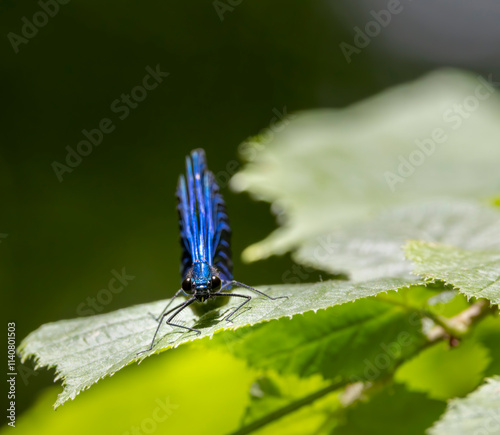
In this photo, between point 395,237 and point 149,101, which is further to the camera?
point 149,101

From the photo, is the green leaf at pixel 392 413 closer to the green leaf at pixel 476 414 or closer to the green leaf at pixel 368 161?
the green leaf at pixel 476 414

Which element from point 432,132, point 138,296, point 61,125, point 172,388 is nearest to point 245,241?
point 138,296

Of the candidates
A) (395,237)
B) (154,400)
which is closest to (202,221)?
(395,237)

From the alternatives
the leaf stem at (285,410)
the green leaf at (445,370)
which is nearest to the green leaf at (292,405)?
the leaf stem at (285,410)

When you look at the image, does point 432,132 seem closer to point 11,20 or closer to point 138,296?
point 138,296

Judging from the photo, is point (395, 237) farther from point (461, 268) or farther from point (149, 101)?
point (149, 101)

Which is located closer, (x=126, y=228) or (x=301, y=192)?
(x=301, y=192)
